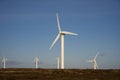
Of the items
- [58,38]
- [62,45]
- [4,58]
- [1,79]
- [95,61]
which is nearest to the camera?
[1,79]

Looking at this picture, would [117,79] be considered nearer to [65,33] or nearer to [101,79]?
[101,79]

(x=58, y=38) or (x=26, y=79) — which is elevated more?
(x=58, y=38)

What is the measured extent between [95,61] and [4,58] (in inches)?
1390

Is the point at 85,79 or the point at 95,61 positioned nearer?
the point at 85,79

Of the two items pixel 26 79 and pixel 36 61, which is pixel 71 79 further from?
pixel 36 61

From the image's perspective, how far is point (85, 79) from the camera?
4588 cm

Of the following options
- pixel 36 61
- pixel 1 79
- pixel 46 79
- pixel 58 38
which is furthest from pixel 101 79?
pixel 36 61

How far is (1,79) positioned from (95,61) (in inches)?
2249

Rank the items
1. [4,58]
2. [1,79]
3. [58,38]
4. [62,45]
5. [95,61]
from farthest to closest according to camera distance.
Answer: [4,58]
[95,61]
[58,38]
[62,45]
[1,79]

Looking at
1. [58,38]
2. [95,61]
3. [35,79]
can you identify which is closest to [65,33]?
[58,38]

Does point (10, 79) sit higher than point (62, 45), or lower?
lower

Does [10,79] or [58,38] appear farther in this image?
[58,38]

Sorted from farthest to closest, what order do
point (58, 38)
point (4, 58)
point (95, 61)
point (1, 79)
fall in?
point (4, 58), point (95, 61), point (58, 38), point (1, 79)

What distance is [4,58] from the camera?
107062 millimetres
